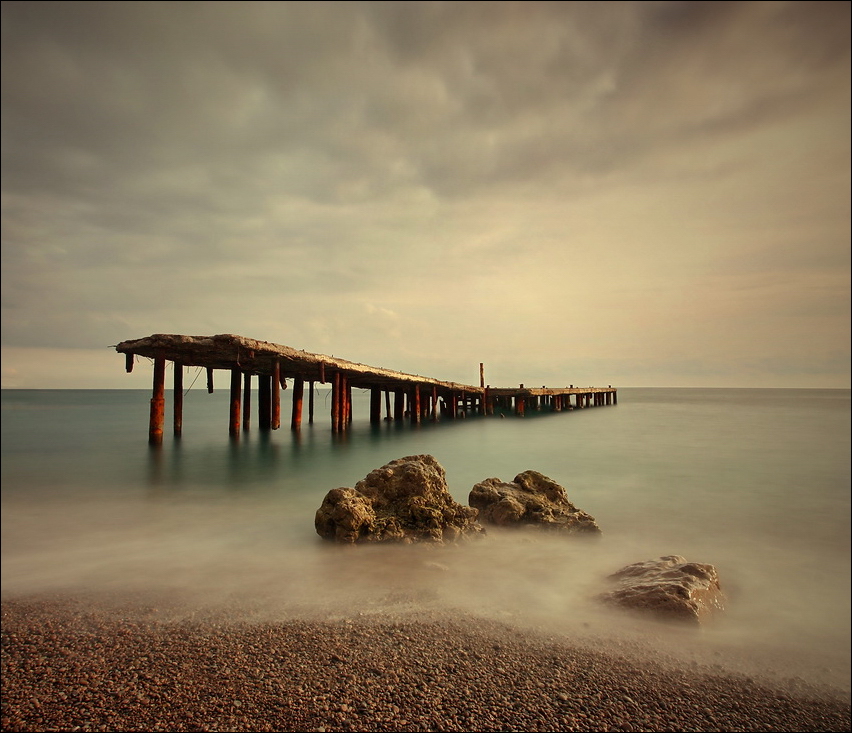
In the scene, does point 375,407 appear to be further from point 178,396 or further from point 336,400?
point 178,396

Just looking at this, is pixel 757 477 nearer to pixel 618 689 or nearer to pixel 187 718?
pixel 618 689

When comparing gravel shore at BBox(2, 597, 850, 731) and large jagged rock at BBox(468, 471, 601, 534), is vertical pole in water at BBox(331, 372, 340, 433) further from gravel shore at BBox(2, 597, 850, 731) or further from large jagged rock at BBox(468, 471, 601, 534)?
gravel shore at BBox(2, 597, 850, 731)

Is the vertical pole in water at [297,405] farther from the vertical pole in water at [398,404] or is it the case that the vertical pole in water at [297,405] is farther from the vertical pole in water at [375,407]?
the vertical pole in water at [398,404]

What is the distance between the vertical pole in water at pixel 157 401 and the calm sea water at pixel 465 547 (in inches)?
20.8

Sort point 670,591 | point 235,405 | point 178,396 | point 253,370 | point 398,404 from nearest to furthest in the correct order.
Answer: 1. point 670,591
2. point 178,396
3. point 235,405
4. point 253,370
5. point 398,404

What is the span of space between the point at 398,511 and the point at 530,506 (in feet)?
5.83

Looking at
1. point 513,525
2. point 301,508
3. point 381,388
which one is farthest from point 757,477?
point 381,388

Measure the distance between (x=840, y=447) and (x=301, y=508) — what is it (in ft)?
63.5

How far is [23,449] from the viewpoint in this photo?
14383 mm

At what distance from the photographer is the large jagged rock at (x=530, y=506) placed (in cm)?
616

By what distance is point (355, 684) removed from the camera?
2.85 meters

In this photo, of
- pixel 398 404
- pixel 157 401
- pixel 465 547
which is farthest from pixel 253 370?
pixel 465 547

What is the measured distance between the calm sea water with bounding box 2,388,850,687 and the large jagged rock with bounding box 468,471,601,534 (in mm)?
331

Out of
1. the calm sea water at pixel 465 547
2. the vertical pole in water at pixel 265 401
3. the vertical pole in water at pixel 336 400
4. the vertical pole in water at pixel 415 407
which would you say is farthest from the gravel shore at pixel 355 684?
the vertical pole in water at pixel 415 407
